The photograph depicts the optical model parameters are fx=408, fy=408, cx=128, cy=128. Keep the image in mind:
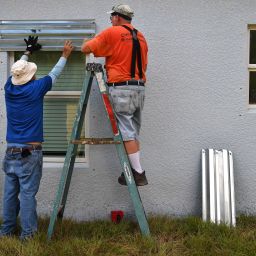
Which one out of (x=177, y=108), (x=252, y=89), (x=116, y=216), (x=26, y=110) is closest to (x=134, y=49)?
(x=177, y=108)

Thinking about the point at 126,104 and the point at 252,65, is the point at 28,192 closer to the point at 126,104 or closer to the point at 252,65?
the point at 126,104

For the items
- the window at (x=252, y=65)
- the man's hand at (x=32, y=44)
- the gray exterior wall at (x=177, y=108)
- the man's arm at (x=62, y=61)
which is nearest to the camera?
the man's arm at (x=62, y=61)

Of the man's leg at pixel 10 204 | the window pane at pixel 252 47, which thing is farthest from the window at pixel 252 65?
the man's leg at pixel 10 204

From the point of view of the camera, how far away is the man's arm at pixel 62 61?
14.4 feet

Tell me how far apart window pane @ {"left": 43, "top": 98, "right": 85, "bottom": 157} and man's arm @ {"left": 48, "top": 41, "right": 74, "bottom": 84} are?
0.53 metres

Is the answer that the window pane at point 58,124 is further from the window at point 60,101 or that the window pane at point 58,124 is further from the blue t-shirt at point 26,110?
the blue t-shirt at point 26,110

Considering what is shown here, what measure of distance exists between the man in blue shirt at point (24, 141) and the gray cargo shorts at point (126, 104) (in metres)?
0.71

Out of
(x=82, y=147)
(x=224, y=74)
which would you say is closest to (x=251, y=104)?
(x=224, y=74)

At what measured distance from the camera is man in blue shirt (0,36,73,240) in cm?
417

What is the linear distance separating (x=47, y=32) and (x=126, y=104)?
143 centimetres

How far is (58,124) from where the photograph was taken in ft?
16.7

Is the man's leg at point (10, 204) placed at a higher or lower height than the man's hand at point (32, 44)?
lower

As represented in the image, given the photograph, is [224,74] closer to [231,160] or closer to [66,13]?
[231,160]

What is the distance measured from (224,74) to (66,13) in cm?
202
